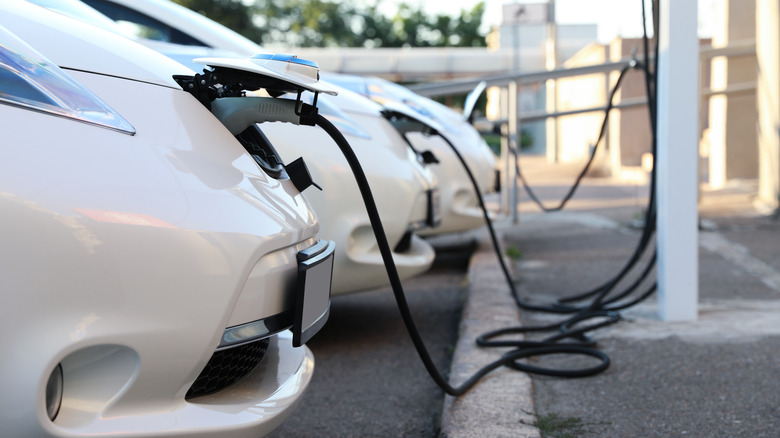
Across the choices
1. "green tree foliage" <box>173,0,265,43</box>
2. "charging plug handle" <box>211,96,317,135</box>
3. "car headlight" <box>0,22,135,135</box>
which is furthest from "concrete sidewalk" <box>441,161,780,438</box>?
"green tree foliage" <box>173,0,265,43</box>

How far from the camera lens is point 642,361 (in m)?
3.10

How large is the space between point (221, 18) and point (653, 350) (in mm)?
42462

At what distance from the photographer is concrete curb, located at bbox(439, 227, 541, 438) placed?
236 cm

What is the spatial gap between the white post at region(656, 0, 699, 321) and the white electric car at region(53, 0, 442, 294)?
105cm

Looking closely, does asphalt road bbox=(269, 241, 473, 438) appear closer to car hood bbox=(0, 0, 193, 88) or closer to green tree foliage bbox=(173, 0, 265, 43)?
car hood bbox=(0, 0, 193, 88)

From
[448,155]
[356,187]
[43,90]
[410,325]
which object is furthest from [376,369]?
[448,155]

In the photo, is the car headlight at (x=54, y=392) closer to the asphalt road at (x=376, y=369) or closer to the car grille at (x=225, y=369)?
the car grille at (x=225, y=369)

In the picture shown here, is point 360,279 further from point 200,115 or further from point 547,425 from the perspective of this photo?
point 200,115

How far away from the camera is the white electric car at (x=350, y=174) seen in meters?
3.02

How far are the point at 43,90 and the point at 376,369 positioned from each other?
2.03 meters

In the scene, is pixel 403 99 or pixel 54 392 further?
pixel 403 99

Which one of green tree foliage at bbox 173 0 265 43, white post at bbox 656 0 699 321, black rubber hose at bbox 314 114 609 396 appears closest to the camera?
black rubber hose at bbox 314 114 609 396

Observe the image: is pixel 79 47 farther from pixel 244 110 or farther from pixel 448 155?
pixel 448 155

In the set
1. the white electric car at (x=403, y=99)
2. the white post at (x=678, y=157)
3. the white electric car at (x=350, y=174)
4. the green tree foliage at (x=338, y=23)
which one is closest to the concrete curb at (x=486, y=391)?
the white electric car at (x=350, y=174)
